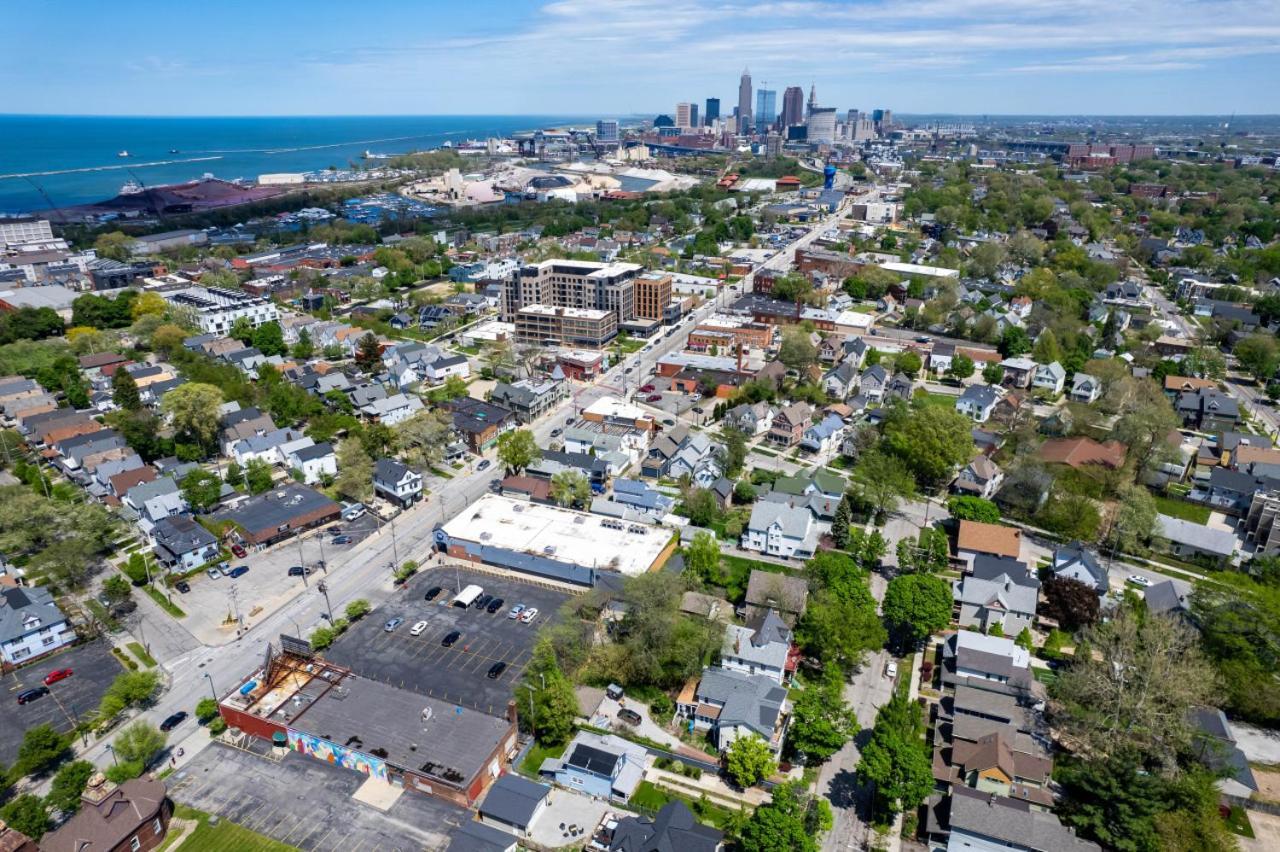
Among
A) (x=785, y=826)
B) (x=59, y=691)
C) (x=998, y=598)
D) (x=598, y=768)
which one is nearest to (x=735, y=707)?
(x=598, y=768)

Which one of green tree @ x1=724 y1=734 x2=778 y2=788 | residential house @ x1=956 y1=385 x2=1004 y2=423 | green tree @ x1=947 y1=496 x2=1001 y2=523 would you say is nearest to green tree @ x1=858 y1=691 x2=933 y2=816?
green tree @ x1=724 y1=734 x2=778 y2=788

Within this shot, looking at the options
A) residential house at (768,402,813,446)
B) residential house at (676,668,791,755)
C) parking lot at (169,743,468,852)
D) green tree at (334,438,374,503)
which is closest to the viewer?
parking lot at (169,743,468,852)

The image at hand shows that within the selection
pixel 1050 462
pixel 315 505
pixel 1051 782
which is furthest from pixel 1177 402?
pixel 315 505

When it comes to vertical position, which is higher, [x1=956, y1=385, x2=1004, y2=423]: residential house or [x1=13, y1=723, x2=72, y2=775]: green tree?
[x1=956, y1=385, x2=1004, y2=423]: residential house

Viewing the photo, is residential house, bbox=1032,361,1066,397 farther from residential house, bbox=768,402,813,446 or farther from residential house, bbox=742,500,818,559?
residential house, bbox=742,500,818,559

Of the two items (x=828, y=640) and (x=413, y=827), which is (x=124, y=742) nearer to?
(x=413, y=827)

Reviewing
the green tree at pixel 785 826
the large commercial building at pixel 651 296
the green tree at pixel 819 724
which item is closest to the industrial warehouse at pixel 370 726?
the green tree at pixel 785 826
